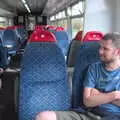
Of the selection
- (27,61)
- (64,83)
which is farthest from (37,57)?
(64,83)

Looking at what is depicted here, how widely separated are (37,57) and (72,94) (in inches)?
18.8

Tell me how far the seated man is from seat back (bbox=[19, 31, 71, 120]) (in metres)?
0.32

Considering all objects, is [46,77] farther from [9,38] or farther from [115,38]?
[9,38]

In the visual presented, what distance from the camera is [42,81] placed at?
107 inches

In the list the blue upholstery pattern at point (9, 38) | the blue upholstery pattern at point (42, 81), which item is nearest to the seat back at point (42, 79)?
the blue upholstery pattern at point (42, 81)

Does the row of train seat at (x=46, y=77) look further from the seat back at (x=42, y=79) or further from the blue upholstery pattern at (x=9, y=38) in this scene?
the blue upholstery pattern at (x=9, y=38)

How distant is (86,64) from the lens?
277 centimetres

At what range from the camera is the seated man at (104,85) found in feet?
7.65

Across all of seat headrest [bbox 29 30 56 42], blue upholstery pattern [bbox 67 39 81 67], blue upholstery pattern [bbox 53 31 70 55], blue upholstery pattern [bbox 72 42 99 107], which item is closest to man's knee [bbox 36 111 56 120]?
blue upholstery pattern [bbox 72 42 99 107]

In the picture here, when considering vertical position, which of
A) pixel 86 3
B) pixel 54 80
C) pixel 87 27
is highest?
pixel 86 3

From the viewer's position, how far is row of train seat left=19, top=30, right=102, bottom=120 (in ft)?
8.80

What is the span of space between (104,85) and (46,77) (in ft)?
1.81

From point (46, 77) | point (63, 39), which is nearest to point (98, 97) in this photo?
point (46, 77)

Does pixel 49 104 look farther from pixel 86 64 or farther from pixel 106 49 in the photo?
pixel 106 49
